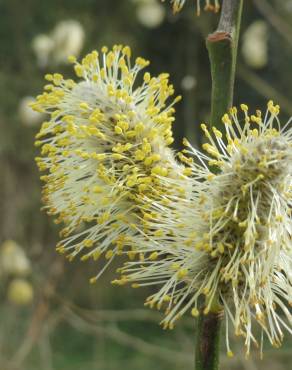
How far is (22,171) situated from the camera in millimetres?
4277

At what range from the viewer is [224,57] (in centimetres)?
76

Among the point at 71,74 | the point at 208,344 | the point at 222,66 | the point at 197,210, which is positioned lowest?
the point at 208,344

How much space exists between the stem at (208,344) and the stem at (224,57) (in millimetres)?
206

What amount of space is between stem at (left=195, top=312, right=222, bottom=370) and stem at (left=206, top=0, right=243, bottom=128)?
0.21m

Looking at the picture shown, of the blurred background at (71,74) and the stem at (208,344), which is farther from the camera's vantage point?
the blurred background at (71,74)

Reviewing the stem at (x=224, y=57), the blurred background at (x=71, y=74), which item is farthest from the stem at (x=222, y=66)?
the blurred background at (x=71, y=74)

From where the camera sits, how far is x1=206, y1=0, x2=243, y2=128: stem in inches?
30.0

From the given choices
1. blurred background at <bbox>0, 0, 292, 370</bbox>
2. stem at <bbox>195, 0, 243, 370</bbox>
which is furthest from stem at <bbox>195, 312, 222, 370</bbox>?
blurred background at <bbox>0, 0, 292, 370</bbox>

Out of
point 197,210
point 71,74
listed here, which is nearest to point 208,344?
point 197,210

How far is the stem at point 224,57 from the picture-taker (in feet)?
2.50

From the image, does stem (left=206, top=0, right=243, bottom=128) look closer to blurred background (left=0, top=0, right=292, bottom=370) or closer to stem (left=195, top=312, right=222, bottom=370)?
stem (left=195, top=312, right=222, bottom=370)

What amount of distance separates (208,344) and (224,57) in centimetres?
28

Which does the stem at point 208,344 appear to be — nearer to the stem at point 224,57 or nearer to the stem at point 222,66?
the stem at point 222,66

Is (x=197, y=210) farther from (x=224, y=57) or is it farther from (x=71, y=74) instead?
(x=71, y=74)
